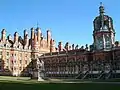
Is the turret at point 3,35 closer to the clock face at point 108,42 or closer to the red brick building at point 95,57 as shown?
the red brick building at point 95,57

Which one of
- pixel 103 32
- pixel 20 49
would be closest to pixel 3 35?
pixel 20 49

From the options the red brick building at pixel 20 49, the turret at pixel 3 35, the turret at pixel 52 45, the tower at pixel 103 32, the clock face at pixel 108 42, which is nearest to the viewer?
the clock face at pixel 108 42

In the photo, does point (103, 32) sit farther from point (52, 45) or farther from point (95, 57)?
point (52, 45)

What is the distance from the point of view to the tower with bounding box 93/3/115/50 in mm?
69425

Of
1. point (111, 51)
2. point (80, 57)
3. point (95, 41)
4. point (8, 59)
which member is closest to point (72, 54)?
point (80, 57)

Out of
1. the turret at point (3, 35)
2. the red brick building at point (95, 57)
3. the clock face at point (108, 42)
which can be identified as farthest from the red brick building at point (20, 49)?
the clock face at point (108, 42)

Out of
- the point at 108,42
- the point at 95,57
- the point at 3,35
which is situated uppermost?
the point at 3,35

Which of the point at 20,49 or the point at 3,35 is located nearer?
the point at 3,35

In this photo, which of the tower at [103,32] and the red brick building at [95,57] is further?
the tower at [103,32]

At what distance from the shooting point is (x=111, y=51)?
6431 cm

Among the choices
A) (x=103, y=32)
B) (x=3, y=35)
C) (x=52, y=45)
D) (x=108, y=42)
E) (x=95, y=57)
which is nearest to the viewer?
(x=95, y=57)

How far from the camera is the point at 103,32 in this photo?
231 feet

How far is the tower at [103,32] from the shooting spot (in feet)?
228

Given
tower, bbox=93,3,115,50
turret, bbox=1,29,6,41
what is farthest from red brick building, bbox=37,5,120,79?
turret, bbox=1,29,6,41
